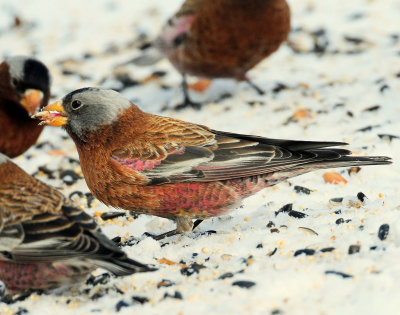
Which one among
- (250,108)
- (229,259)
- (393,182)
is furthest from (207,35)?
(229,259)

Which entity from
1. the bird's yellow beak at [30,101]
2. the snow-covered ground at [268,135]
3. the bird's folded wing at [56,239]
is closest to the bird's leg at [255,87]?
the snow-covered ground at [268,135]

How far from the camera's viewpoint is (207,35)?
7242mm

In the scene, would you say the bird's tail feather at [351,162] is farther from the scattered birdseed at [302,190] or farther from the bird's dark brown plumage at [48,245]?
the bird's dark brown plumage at [48,245]

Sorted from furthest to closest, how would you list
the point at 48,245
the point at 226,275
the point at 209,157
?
the point at 209,157 → the point at 226,275 → the point at 48,245

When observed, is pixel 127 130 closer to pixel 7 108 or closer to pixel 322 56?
pixel 7 108

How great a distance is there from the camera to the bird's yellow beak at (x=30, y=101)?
595 cm

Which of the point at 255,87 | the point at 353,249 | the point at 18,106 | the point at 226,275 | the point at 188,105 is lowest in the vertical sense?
the point at 188,105

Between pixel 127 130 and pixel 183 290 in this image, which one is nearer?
pixel 183 290

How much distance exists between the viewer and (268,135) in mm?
6523

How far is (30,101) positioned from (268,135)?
218cm

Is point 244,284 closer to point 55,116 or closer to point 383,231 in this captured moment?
point 383,231

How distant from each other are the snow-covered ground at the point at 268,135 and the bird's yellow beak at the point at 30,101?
2.02 ft

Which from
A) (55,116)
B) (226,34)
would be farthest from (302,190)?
(226,34)

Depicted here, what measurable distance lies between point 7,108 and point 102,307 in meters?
2.95
